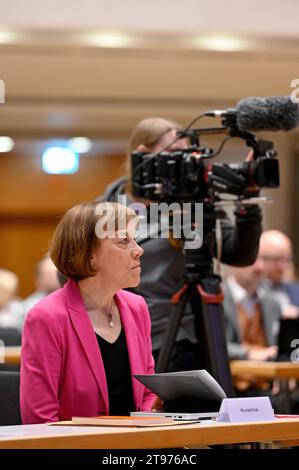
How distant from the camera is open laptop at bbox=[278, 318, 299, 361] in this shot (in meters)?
5.40

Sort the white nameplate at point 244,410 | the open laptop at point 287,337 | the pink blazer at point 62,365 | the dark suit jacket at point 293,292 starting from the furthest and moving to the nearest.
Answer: the dark suit jacket at point 293,292 < the open laptop at point 287,337 < the pink blazer at point 62,365 < the white nameplate at point 244,410

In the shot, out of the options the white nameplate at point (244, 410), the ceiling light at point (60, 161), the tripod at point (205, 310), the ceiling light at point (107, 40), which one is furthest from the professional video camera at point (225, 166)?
the ceiling light at point (60, 161)

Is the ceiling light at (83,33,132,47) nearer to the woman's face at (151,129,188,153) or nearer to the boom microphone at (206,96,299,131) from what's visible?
the woman's face at (151,129,188,153)

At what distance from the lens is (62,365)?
8.57ft

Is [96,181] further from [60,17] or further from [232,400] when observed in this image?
[232,400]

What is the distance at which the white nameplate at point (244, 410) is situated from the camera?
2342mm

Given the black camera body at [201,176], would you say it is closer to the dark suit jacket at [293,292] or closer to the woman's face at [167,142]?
the woman's face at [167,142]

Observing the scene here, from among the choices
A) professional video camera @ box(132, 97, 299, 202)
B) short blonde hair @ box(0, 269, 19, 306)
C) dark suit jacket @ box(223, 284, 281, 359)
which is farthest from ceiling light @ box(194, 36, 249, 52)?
professional video camera @ box(132, 97, 299, 202)

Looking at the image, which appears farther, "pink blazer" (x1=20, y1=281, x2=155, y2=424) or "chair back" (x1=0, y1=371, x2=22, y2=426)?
"chair back" (x1=0, y1=371, x2=22, y2=426)

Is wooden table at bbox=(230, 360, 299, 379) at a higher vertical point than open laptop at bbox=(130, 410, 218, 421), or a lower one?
lower

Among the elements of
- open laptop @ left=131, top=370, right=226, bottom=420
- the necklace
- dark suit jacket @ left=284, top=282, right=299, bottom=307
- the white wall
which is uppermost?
the white wall

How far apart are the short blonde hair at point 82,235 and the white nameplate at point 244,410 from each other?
58 centimetres

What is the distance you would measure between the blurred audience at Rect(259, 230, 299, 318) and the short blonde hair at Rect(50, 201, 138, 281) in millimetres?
4051

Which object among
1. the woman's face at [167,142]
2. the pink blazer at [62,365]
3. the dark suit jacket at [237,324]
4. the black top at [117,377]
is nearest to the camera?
the pink blazer at [62,365]
